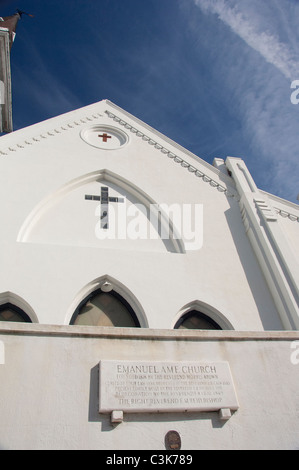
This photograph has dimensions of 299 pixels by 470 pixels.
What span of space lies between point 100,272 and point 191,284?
175 centimetres

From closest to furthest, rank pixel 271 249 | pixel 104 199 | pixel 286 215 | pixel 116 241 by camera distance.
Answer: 1. pixel 271 249
2. pixel 116 241
3. pixel 104 199
4. pixel 286 215

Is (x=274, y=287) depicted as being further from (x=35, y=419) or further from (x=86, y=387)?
(x=35, y=419)

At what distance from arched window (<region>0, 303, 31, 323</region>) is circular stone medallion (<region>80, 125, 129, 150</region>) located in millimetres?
5276

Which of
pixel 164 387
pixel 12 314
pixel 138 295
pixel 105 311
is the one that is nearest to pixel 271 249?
pixel 138 295

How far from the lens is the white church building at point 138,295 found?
369 centimetres

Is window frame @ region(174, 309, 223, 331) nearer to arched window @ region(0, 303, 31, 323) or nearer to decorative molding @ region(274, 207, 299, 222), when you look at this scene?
arched window @ region(0, 303, 31, 323)

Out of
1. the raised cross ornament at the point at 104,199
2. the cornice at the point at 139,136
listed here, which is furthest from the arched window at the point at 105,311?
the cornice at the point at 139,136

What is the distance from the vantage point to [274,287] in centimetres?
693

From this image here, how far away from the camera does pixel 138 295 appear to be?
636cm

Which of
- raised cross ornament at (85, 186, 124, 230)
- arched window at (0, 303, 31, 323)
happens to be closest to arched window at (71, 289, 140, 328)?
arched window at (0, 303, 31, 323)

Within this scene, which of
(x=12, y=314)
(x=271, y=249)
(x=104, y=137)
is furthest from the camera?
(x=104, y=137)

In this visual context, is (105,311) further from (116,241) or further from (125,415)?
(125,415)

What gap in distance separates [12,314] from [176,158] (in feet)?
19.7

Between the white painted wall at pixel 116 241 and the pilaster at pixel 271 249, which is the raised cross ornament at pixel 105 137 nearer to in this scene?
the white painted wall at pixel 116 241
